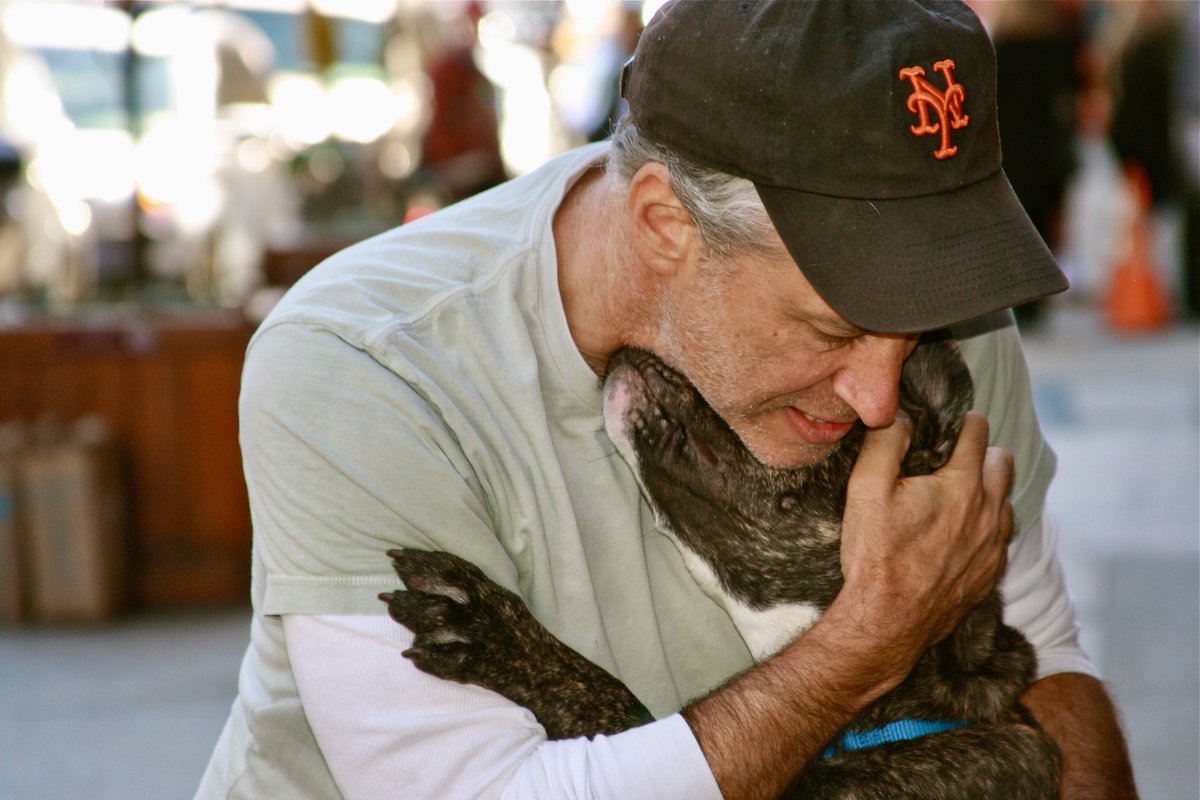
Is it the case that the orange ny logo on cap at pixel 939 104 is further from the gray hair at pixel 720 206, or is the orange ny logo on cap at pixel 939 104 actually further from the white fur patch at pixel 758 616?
the white fur patch at pixel 758 616

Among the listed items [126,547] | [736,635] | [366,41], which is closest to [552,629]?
[736,635]

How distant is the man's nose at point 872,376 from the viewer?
208 centimetres

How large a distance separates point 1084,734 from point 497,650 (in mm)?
1112

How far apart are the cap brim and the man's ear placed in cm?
17

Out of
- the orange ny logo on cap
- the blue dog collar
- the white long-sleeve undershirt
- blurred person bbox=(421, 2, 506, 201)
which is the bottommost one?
blurred person bbox=(421, 2, 506, 201)

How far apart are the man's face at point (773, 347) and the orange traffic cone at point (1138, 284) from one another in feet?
31.4

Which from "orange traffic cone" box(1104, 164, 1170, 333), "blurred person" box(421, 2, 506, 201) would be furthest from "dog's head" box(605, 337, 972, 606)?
"orange traffic cone" box(1104, 164, 1170, 333)

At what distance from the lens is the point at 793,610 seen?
2.63 meters

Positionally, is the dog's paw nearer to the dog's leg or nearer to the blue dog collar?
the dog's leg

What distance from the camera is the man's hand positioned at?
2096 millimetres

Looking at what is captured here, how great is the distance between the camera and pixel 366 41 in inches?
751

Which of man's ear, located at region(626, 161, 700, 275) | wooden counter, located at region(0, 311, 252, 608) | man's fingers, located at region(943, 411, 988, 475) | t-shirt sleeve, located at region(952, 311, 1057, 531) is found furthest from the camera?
wooden counter, located at region(0, 311, 252, 608)

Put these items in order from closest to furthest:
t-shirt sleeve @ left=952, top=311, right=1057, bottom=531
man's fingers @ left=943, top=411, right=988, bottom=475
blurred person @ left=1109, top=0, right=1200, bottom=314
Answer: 1. man's fingers @ left=943, top=411, right=988, bottom=475
2. t-shirt sleeve @ left=952, top=311, right=1057, bottom=531
3. blurred person @ left=1109, top=0, right=1200, bottom=314

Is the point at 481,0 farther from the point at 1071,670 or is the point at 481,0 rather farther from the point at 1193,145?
the point at 1071,670
